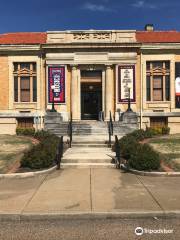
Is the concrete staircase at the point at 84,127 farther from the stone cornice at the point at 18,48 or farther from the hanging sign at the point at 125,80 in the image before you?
the stone cornice at the point at 18,48

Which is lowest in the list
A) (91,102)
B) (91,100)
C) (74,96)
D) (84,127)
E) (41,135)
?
(41,135)

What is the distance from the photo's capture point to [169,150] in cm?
1798

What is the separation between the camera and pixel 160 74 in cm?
3161

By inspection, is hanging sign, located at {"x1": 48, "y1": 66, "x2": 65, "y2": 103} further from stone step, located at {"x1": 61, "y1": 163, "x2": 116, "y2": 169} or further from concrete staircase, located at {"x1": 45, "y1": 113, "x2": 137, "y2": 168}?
stone step, located at {"x1": 61, "y1": 163, "x2": 116, "y2": 169}

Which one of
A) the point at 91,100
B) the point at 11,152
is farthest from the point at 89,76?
the point at 11,152

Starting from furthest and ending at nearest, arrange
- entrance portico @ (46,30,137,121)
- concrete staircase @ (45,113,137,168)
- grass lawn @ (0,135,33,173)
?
1. entrance portico @ (46,30,137,121)
2. concrete staircase @ (45,113,137,168)
3. grass lawn @ (0,135,33,173)

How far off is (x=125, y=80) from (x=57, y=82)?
5652mm

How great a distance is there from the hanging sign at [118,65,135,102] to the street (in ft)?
76.6

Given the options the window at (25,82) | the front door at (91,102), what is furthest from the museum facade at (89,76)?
the front door at (91,102)

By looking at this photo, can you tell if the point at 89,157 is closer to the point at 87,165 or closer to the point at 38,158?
the point at 87,165

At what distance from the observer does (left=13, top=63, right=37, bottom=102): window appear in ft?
105

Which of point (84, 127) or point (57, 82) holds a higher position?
point (57, 82)

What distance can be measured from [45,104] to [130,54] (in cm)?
827

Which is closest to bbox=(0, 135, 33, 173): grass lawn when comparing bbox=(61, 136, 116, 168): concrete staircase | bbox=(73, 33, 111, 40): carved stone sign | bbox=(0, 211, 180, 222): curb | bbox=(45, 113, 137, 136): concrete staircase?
bbox=(61, 136, 116, 168): concrete staircase
